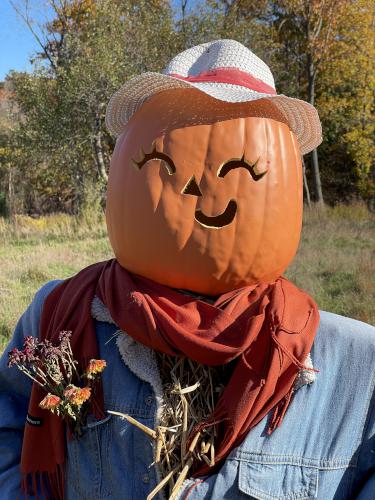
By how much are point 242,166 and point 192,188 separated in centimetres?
15

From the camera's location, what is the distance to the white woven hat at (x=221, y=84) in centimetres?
134

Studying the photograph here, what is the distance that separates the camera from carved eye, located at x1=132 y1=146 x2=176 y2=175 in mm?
1347

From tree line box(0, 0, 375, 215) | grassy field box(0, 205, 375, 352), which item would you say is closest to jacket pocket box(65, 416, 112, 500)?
grassy field box(0, 205, 375, 352)

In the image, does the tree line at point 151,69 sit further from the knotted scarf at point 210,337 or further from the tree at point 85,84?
the knotted scarf at point 210,337

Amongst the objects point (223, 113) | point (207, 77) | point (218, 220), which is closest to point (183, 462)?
point (218, 220)

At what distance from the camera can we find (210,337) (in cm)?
121

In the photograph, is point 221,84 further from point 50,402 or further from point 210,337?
point 50,402

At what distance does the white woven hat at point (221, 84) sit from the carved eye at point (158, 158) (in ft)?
0.66

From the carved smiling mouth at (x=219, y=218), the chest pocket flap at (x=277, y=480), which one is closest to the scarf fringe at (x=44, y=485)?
the chest pocket flap at (x=277, y=480)

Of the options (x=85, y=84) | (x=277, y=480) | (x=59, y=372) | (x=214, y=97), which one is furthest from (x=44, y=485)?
(x=85, y=84)

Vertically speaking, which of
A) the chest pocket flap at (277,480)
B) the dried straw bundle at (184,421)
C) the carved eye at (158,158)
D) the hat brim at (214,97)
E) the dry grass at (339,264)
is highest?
the hat brim at (214,97)

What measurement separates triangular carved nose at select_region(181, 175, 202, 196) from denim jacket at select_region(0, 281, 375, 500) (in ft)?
1.42

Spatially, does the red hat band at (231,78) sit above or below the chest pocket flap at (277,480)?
above

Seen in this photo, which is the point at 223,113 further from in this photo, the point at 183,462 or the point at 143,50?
the point at 143,50
